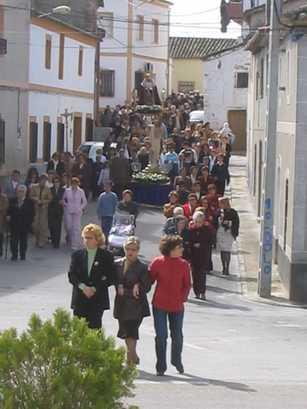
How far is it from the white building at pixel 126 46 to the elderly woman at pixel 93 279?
5803 cm

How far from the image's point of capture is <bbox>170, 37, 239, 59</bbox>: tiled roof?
8926 centimetres

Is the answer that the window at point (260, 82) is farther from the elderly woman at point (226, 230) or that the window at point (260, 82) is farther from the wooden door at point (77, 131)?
the wooden door at point (77, 131)

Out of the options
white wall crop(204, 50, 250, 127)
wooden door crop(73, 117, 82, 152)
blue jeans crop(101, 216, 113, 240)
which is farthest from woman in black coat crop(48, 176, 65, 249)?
white wall crop(204, 50, 250, 127)

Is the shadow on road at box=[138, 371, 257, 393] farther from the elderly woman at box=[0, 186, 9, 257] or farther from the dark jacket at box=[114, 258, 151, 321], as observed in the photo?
the elderly woman at box=[0, 186, 9, 257]

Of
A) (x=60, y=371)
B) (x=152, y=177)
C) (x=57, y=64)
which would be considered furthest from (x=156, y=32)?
(x=60, y=371)

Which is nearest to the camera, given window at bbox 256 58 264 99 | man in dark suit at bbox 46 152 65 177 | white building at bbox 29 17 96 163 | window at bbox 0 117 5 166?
man in dark suit at bbox 46 152 65 177

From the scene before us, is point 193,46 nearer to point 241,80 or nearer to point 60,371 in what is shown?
point 241,80

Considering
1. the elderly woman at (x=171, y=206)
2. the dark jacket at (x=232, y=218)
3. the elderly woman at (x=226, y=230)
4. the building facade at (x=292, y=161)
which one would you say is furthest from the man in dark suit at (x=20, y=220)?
the building facade at (x=292, y=161)

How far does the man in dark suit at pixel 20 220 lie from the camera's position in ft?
88.3

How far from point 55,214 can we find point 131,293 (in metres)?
14.2

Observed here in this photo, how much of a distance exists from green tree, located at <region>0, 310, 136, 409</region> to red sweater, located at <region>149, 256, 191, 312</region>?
5.71 m

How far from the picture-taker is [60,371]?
9.05 metres

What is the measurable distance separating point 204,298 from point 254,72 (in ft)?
60.7

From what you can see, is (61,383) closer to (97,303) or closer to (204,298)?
(97,303)
